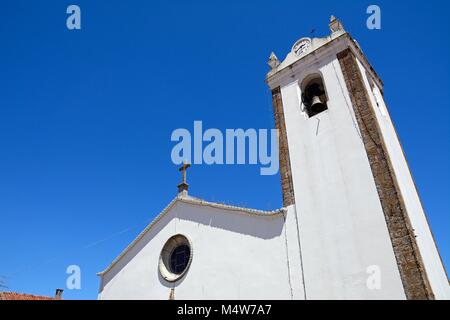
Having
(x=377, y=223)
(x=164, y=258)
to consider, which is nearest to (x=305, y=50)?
(x=377, y=223)

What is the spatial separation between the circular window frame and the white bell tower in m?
4.72

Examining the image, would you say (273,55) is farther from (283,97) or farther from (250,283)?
(250,283)

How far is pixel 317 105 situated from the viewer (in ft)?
43.9

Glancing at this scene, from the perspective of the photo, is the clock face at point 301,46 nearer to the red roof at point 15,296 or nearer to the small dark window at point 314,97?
the small dark window at point 314,97

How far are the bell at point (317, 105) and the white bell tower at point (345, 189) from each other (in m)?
0.04

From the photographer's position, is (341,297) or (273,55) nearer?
(341,297)

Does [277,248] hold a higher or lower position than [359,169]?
lower

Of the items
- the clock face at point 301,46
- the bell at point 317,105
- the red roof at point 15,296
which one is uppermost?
the clock face at point 301,46

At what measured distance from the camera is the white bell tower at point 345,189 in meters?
9.59

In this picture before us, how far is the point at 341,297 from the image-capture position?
9.89 metres

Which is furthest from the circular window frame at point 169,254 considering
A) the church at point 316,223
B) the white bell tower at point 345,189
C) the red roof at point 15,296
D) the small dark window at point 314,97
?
the red roof at point 15,296

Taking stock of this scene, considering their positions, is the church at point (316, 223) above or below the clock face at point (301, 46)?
below
